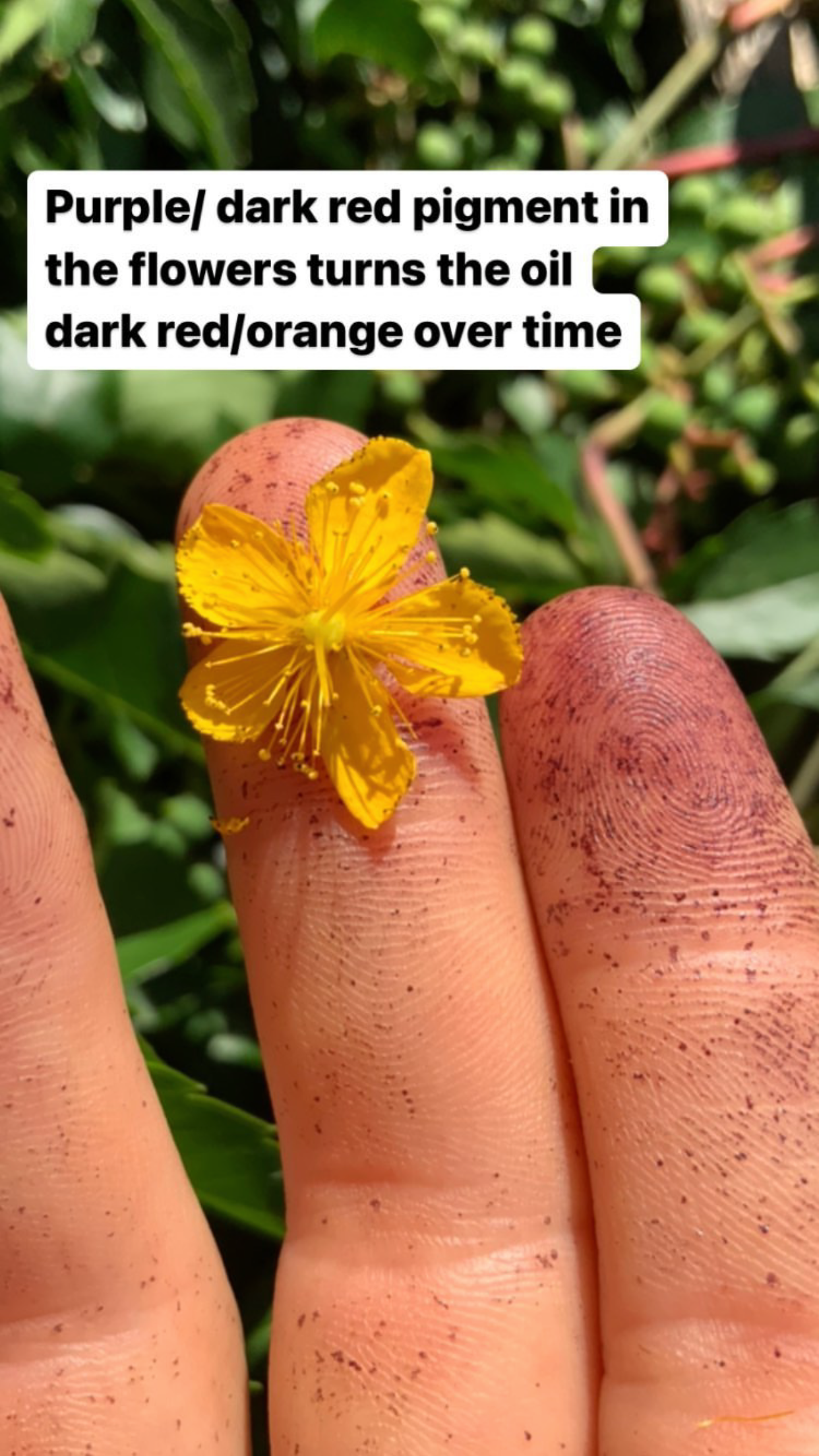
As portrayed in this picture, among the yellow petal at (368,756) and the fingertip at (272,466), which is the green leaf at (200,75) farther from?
the yellow petal at (368,756)

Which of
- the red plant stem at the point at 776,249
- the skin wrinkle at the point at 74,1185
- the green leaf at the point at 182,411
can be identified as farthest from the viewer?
the red plant stem at the point at 776,249

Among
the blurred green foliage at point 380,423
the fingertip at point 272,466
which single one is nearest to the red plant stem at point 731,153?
the blurred green foliage at point 380,423

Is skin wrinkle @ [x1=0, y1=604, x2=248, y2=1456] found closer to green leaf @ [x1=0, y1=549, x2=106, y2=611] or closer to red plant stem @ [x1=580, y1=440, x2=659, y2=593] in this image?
green leaf @ [x1=0, y1=549, x2=106, y2=611]

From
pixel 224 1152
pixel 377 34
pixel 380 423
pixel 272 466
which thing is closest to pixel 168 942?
pixel 224 1152

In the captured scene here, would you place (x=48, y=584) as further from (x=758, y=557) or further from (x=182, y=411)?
(x=758, y=557)

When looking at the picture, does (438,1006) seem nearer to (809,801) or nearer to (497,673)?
(497,673)

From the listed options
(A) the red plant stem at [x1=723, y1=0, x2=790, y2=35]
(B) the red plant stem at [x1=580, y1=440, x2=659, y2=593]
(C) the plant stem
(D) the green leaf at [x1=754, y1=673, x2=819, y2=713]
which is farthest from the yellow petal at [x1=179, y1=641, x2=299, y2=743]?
(A) the red plant stem at [x1=723, y1=0, x2=790, y2=35]
